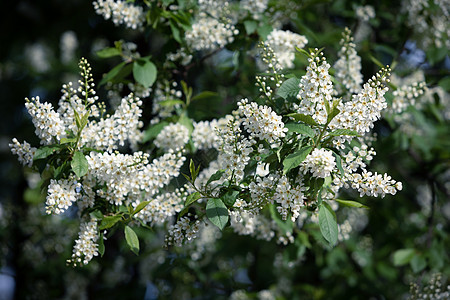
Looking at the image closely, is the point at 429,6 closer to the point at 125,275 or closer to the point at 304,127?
the point at 304,127

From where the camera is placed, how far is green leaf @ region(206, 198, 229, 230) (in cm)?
237

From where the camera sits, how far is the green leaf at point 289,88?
2490 mm

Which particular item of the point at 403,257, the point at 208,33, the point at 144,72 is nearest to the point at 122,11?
the point at 144,72

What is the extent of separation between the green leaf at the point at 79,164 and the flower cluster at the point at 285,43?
160 cm

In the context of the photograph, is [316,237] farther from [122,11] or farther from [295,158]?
[122,11]

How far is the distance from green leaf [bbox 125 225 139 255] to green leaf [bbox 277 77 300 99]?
117 centimetres

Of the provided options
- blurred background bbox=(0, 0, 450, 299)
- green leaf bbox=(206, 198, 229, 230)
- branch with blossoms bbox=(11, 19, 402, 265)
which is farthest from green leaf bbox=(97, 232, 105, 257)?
blurred background bbox=(0, 0, 450, 299)

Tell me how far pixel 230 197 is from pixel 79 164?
33.3 inches

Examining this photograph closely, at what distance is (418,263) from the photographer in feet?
12.5

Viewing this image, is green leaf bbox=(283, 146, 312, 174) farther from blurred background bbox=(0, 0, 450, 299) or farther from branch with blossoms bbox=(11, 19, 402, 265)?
blurred background bbox=(0, 0, 450, 299)

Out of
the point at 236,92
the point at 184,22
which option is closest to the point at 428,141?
the point at 236,92

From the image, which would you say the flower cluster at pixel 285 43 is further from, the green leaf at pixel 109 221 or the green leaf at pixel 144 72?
the green leaf at pixel 109 221

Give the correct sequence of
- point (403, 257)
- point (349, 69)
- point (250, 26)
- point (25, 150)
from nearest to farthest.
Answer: point (25, 150) < point (349, 69) < point (250, 26) < point (403, 257)

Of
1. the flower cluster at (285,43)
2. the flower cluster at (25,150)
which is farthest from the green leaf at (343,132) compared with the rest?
the flower cluster at (25,150)
